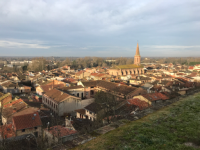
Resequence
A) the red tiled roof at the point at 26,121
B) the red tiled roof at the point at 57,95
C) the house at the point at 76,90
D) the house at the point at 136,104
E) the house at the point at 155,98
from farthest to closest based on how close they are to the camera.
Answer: the house at the point at 76,90, the red tiled roof at the point at 57,95, the house at the point at 155,98, the house at the point at 136,104, the red tiled roof at the point at 26,121

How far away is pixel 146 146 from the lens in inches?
167

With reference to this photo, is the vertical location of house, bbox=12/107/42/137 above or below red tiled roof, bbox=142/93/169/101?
below

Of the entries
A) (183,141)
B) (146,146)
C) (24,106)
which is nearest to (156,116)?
(183,141)

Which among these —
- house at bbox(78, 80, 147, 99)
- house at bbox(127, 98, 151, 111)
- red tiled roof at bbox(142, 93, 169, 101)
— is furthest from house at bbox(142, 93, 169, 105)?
house at bbox(78, 80, 147, 99)

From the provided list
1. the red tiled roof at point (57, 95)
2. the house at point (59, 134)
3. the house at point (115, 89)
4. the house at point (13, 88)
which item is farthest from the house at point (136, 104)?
the house at point (13, 88)

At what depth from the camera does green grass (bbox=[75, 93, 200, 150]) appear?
4.27m

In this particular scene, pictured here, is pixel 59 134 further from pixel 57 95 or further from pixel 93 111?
pixel 57 95

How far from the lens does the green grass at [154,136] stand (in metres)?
4.27

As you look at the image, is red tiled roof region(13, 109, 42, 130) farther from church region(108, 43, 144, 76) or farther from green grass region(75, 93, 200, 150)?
church region(108, 43, 144, 76)

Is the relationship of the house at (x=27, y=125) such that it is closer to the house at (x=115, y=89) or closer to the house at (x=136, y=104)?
the house at (x=136, y=104)

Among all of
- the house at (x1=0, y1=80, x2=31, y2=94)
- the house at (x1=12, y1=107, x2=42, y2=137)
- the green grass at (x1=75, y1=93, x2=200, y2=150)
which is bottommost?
the house at (x1=0, y1=80, x2=31, y2=94)

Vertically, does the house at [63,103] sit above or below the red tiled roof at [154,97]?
below

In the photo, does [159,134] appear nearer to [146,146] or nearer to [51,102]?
[146,146]

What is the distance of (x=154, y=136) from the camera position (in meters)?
4.82
